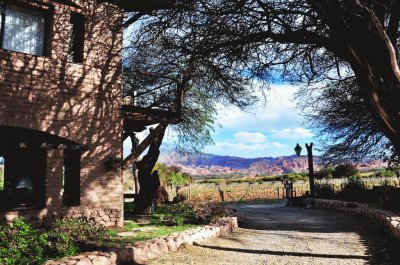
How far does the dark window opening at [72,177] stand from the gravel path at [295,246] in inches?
149

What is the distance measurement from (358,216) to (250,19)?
10579 mm

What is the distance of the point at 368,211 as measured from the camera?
13.8 meters

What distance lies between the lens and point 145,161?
14828 millimetres

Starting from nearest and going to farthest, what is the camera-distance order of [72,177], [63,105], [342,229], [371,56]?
[371,56], [63,105], [72,177], [342,229]

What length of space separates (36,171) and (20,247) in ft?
15.1

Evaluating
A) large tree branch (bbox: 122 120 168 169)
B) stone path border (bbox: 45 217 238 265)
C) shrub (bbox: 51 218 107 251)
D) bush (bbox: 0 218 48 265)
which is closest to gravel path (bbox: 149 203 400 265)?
stone path border (bbox: 45 217 238 265)

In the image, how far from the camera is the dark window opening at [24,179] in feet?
32.7

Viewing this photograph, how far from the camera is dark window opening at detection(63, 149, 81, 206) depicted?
10547 millimetres

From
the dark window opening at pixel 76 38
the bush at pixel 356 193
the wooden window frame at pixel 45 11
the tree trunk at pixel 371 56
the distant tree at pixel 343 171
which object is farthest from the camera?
the distant tree at pixel 343 171

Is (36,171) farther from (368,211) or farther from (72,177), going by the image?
(368,211)

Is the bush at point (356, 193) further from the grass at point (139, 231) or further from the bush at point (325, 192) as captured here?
the grass at point (139, 231)

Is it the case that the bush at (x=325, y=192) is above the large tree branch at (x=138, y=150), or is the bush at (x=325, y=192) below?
below

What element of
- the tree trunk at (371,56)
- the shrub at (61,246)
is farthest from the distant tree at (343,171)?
the tree trunk at (371,56)

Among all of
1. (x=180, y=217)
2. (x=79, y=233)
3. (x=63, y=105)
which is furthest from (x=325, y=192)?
(x=79, y=233)
